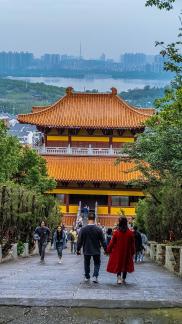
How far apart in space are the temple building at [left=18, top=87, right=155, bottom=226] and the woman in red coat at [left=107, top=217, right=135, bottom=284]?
38.8 metres

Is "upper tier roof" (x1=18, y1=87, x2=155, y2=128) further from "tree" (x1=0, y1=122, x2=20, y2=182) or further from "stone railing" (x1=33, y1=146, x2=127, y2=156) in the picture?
"tree" (x1=0, y1=122, x2=20, y2=182)

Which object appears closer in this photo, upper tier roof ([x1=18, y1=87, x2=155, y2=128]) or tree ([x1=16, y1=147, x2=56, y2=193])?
tree ([x1=16, y1=147, x2=56, y2=193])

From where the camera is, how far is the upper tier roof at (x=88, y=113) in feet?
182

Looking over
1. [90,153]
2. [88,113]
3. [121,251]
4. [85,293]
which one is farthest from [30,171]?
[85,293]

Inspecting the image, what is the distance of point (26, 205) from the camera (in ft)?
91.5

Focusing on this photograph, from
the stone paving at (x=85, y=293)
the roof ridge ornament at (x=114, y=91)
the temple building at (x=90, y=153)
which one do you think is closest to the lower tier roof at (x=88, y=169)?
the temple building at (x=90, y=153)

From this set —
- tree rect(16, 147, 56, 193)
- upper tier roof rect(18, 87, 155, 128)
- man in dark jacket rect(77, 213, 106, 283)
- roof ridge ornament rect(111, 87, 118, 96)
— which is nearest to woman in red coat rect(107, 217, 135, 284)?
man in dark jacket rect(77, 213, 106, 283)

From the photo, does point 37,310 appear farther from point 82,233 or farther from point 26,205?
point 26,205

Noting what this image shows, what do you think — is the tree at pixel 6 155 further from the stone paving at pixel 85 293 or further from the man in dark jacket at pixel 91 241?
the man in dark jacket at pixel 91 241

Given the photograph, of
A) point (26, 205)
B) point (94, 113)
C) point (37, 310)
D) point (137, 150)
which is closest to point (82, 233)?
point (37, 310)

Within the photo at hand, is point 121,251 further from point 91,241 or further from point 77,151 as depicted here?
point 77,151

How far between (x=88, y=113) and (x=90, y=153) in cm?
452

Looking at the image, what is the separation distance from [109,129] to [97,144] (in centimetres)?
198

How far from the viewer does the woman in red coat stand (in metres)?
12.9
